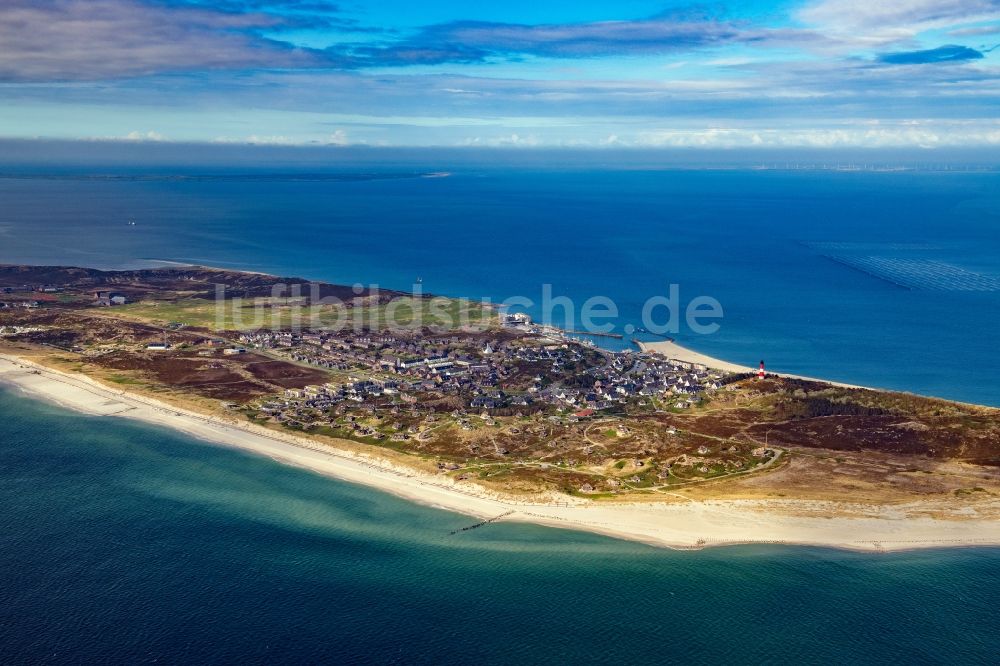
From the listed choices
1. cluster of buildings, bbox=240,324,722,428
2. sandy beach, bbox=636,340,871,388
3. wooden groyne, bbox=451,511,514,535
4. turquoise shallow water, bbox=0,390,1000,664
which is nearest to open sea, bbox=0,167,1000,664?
turquoise shallow water, bbox=0,390,1000,664

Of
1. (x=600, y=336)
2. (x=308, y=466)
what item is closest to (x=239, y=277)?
(x=600, y=336)

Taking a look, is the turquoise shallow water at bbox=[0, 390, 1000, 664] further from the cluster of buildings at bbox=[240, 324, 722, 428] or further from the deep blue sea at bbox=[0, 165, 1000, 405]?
the deep blue sea at bbox=[0, 165, 1000, 405]

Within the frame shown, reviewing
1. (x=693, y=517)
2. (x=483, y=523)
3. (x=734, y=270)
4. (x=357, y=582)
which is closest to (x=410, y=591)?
(x=357, y=582)

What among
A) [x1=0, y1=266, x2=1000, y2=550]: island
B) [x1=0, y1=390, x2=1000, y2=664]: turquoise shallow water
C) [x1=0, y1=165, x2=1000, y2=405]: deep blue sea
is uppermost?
[x1=0, y1=165, x2=1000, y2=405]: deep blue sea

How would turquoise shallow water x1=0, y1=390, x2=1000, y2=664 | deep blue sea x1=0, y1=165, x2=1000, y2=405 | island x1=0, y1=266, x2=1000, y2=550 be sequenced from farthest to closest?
deep blue sea x1=0, y1=165, x2=1000, y2=405 → island x1=0, y1=266, x2=1000, y2=550 → turquoise shallow water x1=0, y1=390, x2=1000, y2=664

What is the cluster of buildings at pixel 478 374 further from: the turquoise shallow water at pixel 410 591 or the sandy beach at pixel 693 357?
the turquoise shallow water at pixel 410 591

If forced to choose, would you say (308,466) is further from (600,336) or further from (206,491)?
(600,336)

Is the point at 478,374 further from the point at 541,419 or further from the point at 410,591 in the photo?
the point at 410,591
